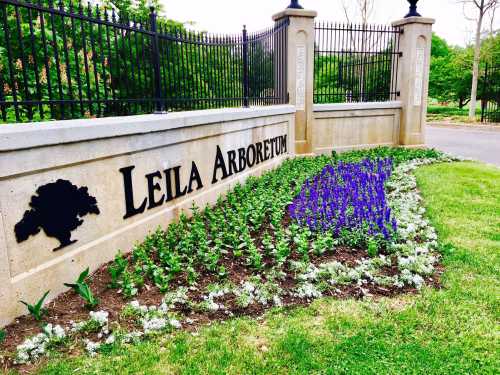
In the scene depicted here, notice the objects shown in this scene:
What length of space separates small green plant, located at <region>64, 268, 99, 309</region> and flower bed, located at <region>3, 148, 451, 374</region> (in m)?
0.06

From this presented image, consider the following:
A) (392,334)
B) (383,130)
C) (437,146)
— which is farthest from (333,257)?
(437,146)

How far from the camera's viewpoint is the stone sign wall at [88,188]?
3.12 m

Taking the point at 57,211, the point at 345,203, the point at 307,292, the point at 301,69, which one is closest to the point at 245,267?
the point at 307,292

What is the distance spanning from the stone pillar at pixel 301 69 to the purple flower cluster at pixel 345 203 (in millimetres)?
2486

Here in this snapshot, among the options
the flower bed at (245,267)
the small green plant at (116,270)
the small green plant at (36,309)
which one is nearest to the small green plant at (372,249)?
the flower bed at (245,267)

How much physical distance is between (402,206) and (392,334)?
11.2 feet

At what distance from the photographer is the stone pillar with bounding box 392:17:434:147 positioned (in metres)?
11.4

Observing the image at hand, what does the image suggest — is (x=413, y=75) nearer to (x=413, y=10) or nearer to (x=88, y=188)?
(x=413, y=10)

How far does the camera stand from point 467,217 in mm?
5770

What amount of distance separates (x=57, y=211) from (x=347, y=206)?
3.78 metres

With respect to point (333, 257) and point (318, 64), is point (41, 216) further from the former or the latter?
point (318, 64)

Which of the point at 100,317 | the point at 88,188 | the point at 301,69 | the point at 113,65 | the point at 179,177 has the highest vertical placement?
the point at 301,69

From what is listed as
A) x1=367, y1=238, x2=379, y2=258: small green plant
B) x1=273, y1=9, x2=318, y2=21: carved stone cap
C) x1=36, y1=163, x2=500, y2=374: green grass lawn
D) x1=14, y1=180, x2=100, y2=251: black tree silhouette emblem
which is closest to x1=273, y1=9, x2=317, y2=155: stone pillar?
x1=273, y1=9, x2=318, y2=21: carved stone cap

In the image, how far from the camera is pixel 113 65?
559cm
